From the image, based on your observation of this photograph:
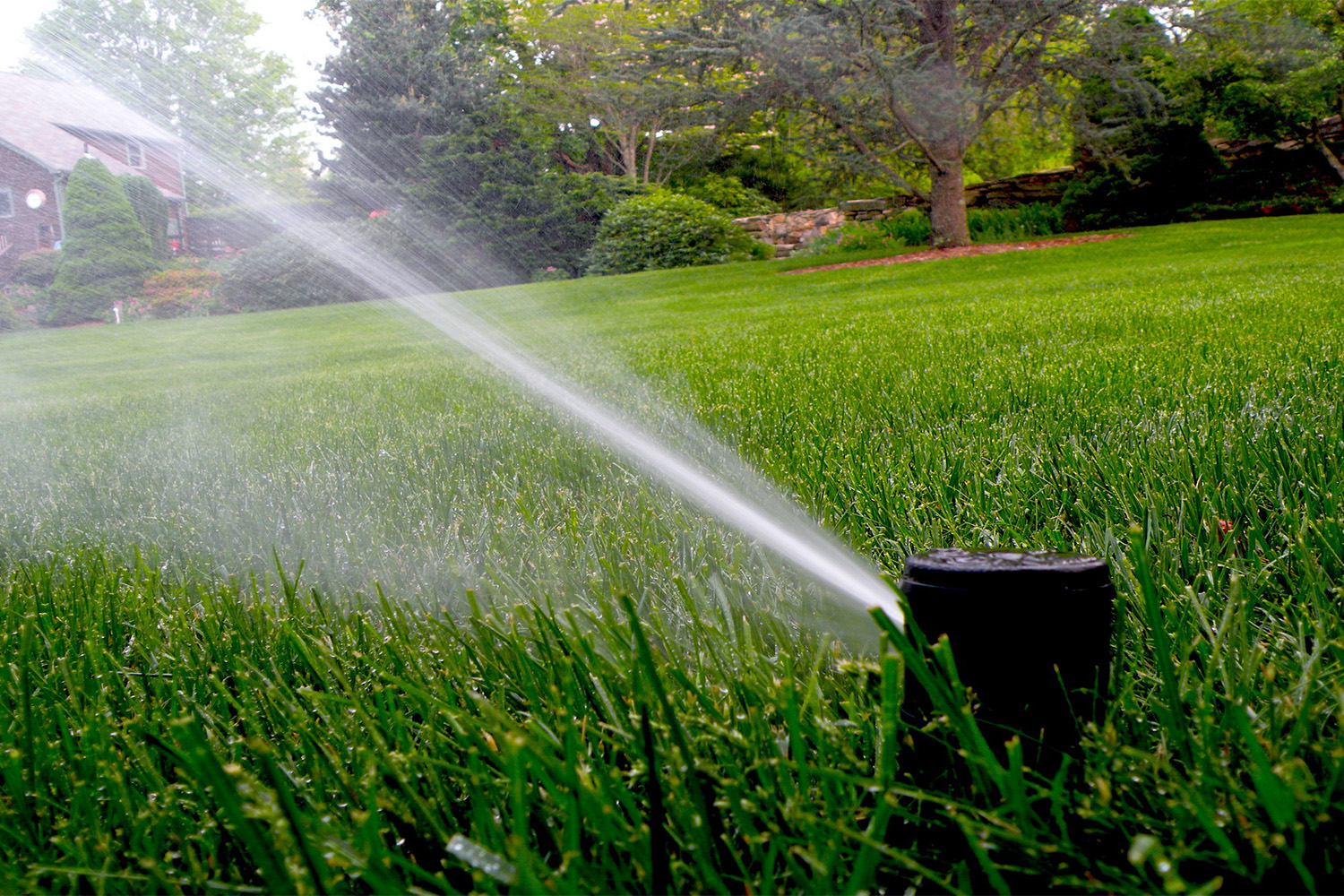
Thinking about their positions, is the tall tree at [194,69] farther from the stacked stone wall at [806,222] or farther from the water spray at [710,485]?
the stacked stone wall at [806,222]

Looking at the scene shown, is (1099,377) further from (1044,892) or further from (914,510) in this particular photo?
(1044,892)

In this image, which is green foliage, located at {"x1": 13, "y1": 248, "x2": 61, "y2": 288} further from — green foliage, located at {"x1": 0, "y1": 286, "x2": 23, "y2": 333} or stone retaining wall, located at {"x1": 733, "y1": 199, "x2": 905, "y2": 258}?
stone retaining wall, located at {"x1": 733, "y1": 199, "x2": 905, "y2": 258}

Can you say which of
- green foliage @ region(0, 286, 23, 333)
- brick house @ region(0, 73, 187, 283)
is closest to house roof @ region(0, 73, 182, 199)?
brick house @ region(0, 73, 187, 283)

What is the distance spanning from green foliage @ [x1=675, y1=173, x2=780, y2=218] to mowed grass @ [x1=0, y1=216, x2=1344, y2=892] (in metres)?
24.2

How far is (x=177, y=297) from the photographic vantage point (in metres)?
22.0

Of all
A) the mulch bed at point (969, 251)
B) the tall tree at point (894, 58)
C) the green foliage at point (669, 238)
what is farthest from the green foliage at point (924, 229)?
the tall tree at point (894, 58)

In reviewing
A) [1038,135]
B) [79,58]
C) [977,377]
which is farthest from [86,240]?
[977,377]

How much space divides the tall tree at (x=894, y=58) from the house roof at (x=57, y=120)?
38.4 ft

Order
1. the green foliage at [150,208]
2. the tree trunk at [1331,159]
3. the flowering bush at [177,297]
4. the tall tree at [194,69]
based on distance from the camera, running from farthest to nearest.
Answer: the green foliage at [150,208] < the flowering bush at [177,297] < the tree trunk at [1331,159] < the tall tree at [194,69]

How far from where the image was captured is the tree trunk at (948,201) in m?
16.1

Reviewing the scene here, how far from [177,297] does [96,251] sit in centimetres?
271

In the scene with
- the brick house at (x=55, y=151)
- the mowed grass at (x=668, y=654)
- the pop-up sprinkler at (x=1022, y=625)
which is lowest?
the mowed grass at (x=668, y=654)

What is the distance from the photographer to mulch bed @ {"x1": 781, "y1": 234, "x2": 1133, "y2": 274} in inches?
572

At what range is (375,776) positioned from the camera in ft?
2.80
